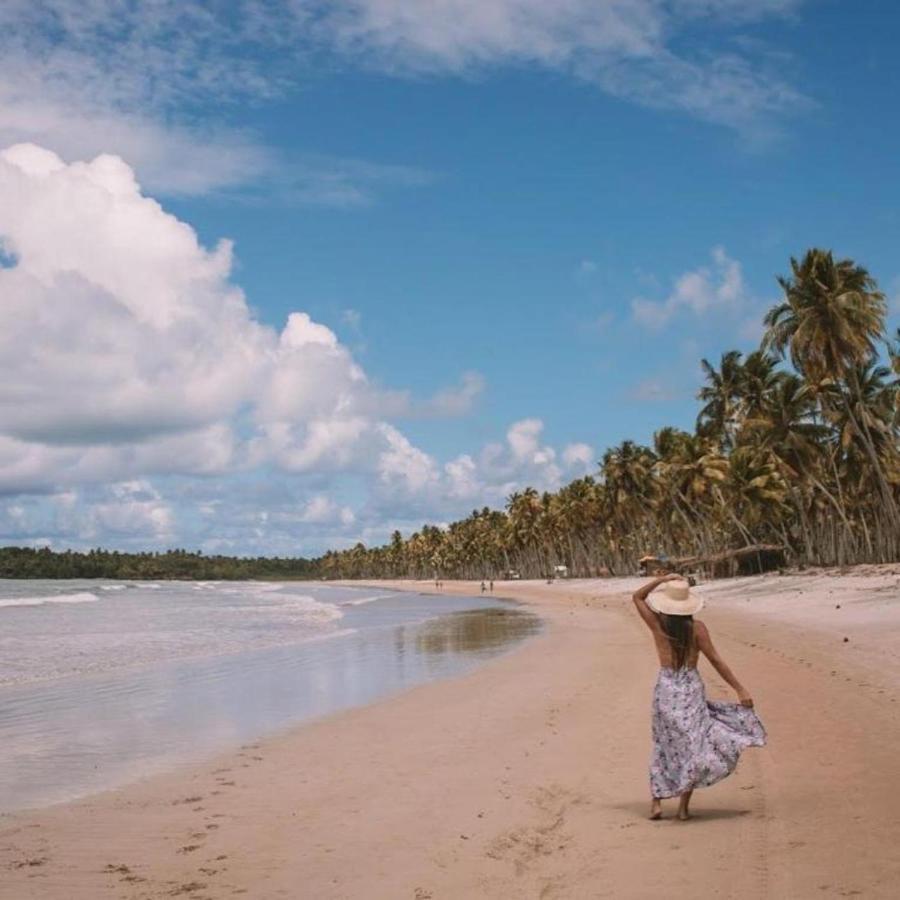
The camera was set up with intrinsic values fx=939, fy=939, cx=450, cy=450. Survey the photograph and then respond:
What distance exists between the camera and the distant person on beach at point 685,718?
7184 millimetres

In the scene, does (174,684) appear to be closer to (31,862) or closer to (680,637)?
(31,862)

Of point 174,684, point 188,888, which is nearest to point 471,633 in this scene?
point 174,684

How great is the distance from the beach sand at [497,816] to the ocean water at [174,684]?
112cm

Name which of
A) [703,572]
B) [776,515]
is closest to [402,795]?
[776,515]

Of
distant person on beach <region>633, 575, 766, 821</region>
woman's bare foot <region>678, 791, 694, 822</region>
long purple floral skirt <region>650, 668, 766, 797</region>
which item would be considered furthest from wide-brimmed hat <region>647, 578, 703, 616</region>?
woman's bare foot <region>678, 791, 694, 822</region>

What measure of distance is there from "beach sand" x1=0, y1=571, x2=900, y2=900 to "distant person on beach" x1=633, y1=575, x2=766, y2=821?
340 millimetres

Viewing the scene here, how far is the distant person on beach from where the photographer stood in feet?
23.6

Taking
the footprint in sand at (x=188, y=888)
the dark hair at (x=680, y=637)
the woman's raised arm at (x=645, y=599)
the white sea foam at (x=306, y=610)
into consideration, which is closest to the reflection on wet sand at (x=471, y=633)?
the white sea foam at (x=306, y=610)

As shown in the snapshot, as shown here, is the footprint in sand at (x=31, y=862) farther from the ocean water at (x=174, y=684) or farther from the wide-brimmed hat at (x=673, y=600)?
the wide-brimmed hat at (x=673, y=600)

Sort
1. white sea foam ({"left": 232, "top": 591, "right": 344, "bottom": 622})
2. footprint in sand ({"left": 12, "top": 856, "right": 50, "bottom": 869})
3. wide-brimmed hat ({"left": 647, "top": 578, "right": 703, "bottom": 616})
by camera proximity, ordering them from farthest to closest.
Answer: white sea foam ({"left": 232, "top": 591, "right": 344, "bottom": 622}) < wide-brimmed hat ({"left": 647, "top": 578, "right": 703, "bottom": 616}) < footprint in sand ({"left": 12, "top": 856, "right": 50, "bottom": 869})

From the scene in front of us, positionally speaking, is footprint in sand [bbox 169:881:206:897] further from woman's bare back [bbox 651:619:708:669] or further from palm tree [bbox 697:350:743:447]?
palm tree [bbox 697:350:743:447]

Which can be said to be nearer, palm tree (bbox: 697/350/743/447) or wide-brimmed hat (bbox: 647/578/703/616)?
wide-brimmed hat (bbox: 647/578/703/616)

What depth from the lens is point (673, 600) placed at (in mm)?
7340

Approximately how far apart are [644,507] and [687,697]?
8401cm
